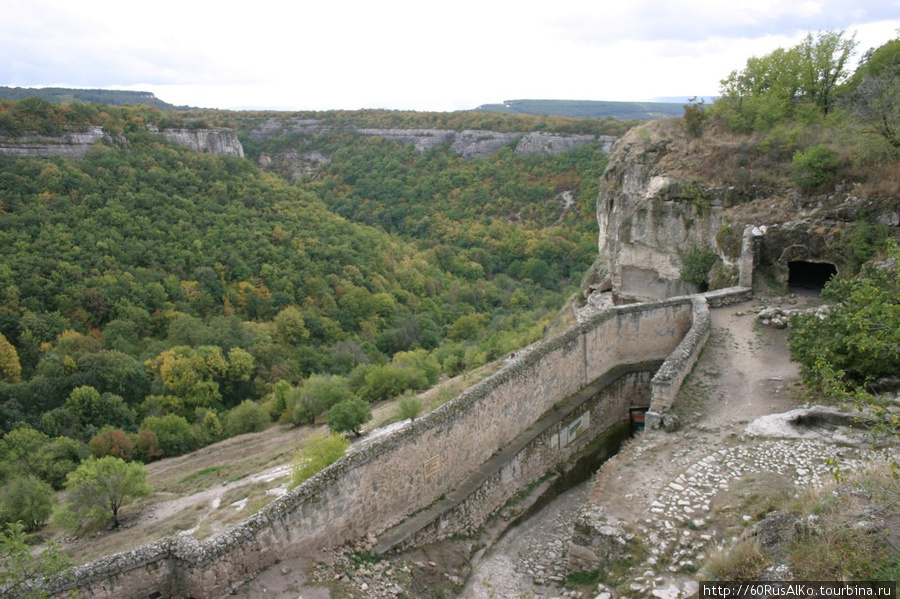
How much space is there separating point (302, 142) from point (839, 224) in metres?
77.1

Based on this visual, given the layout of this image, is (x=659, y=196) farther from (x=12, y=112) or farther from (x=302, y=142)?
(x=302, y=142)

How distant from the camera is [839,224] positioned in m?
15.6

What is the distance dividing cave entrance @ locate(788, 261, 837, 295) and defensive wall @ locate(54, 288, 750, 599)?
2501mm

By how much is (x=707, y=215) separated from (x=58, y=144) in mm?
45474

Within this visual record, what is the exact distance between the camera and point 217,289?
39000mm

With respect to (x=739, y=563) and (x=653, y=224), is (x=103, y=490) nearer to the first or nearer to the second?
(x=739, y=563)

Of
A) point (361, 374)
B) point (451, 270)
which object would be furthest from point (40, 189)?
point (451, 270)

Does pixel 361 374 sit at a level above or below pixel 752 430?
below

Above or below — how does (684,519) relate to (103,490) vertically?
above

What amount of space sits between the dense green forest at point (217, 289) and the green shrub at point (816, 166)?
1638cm

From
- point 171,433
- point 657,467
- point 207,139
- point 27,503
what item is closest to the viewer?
point 657,467

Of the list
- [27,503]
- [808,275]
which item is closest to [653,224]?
[808,275]

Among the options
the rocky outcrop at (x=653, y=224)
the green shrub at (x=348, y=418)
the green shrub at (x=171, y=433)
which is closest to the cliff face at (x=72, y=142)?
the green shrub at (x=171, y=433)

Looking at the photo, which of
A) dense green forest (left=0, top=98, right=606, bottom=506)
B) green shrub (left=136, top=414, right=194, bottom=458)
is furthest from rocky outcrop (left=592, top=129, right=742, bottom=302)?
green shrub (left=136, top=414, right=194, bottom=458)
